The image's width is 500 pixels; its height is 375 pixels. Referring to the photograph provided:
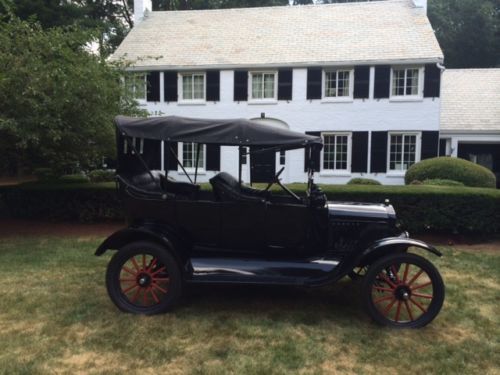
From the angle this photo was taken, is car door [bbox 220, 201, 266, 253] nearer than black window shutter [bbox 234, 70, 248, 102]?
Yes

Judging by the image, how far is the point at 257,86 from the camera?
16969 mm

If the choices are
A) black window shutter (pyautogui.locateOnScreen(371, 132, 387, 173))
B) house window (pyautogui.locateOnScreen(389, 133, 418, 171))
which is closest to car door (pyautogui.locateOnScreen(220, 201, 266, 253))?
black window shutter (pyautogui.locateOnScreen(371, 132, 387, 173))

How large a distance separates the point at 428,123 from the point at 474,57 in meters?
21.8

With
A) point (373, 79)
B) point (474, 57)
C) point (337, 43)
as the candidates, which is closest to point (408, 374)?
point (373, 79)

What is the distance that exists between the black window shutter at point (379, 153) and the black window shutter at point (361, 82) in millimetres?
1568

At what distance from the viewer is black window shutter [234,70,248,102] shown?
16.8 meters

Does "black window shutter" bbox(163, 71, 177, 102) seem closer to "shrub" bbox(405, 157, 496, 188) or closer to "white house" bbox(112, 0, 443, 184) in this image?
"white house" bbox(112, 0, 443, 184)

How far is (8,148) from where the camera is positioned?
26.6ft

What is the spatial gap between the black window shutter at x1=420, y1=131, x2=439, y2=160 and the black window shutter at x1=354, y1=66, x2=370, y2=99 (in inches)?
106

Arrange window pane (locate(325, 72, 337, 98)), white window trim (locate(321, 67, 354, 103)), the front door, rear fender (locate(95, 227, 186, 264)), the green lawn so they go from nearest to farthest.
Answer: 1. the green lawn
2. rear fender (locate(95, 227, 186, 264))
3. the front door
4. white window trim (locate(321, 67, 354, 103))
5. window pane (locate(325, 72, 337, 98))

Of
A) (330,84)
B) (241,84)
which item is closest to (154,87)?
(241,84)

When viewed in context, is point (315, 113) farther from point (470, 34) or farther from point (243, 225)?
point (470, 34)

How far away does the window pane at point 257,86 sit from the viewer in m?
17.0

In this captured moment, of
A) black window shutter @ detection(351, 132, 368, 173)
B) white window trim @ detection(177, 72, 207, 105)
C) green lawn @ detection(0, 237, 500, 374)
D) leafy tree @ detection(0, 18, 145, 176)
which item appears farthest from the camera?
white window trim @ detection(177, 72, 207, 105)
